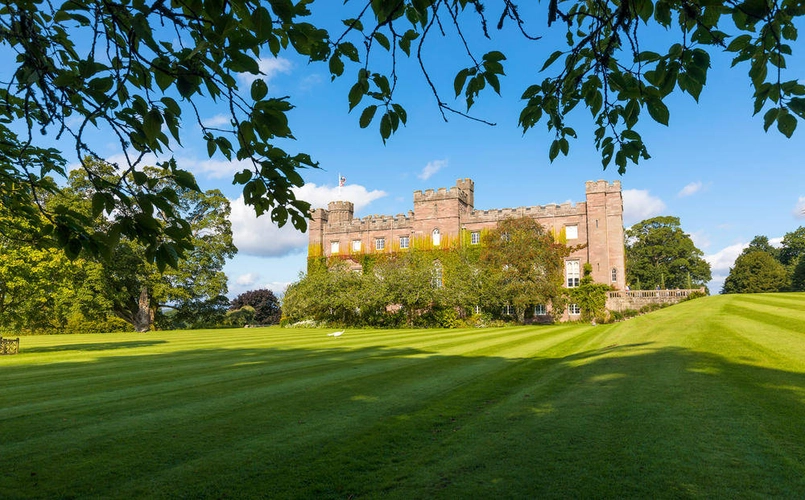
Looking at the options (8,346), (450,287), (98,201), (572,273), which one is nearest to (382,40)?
(98,201)

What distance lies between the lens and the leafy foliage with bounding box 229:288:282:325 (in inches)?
2221

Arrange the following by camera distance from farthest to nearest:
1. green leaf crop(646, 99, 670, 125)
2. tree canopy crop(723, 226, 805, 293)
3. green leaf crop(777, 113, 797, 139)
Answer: tree canopy crop(723, 226, 805, 293) → green leaf crop(646, 99, 670, 125) → green leaf crop(777, 113, 797, 139)

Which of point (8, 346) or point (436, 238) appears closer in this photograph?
point (8, 346)

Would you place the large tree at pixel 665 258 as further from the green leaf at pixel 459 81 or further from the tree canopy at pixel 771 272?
the green leaf at pixel 459 81

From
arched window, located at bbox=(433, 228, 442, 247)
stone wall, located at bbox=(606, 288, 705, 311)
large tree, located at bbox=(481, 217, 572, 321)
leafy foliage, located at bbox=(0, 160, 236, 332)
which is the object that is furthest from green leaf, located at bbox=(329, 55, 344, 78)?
arched window, located at bbox=(433, 228, 442, 247)

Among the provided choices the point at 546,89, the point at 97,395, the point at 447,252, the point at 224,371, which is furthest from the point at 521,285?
the point at 546,89

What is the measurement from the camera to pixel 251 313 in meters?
53.7

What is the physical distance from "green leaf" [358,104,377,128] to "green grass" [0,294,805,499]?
310 centimetres

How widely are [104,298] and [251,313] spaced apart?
1990 cm

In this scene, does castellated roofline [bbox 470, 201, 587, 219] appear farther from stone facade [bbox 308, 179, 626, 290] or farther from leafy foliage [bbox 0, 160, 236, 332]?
leafy foliage [bbox 0, 160, 236, 332]

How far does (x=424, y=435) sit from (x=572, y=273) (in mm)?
34239

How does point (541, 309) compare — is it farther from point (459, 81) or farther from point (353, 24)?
point (353, 24)

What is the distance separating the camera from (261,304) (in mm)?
56812

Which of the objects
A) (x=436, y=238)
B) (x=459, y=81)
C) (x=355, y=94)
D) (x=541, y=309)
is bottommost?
(x=541, y=309)
